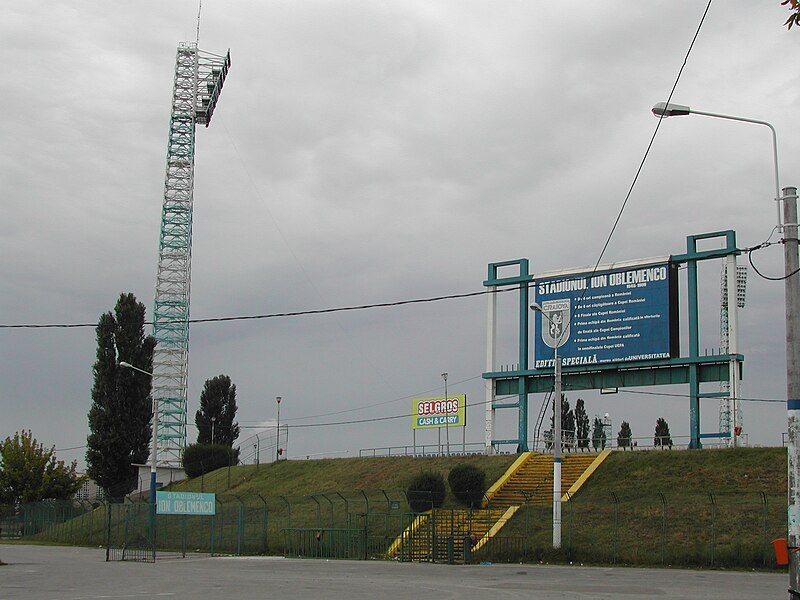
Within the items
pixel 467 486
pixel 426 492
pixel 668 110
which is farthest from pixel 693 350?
pixel 668 110

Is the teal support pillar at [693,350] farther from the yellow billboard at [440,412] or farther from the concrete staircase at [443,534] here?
the yellow billboard at [440,412]

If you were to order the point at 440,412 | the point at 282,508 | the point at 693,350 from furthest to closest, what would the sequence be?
the point at 440,412
the point at 282,508
the point at 693,350

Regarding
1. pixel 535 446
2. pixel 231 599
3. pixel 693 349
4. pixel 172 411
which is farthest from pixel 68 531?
pixel 231 599

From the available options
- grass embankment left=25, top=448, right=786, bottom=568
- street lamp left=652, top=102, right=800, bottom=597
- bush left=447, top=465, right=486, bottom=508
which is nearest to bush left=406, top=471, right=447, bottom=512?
bush left=447, top=465, right=486, bottom=508

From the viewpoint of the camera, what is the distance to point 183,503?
148 feet

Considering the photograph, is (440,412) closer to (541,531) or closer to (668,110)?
(541,531)

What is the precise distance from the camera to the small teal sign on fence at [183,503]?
44.0 metres

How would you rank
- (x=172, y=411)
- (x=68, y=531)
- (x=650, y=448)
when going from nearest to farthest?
(x=650, y=448), (x=68, y=531), (x=172, y=411)

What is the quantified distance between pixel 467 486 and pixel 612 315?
12.4 m

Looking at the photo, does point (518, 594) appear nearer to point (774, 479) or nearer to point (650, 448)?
point (774, 479)

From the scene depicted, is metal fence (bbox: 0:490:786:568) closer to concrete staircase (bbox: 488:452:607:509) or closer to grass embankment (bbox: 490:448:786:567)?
grass embankment (bbox: 490:448:786:567)

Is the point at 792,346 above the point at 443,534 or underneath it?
above

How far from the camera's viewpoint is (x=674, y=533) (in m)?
38.7

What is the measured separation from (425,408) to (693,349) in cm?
2201
